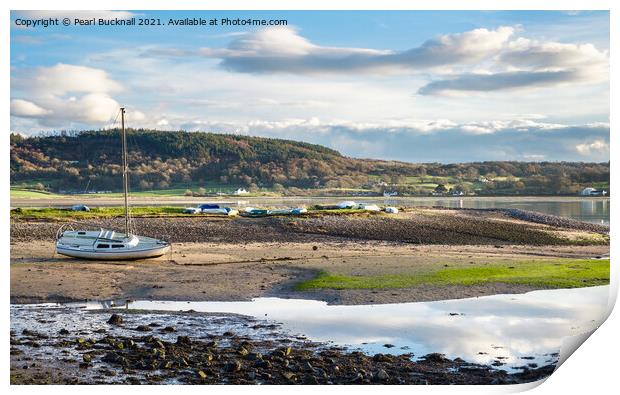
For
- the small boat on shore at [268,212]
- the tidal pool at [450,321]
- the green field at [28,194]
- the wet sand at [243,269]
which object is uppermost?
the green field at [28,194]

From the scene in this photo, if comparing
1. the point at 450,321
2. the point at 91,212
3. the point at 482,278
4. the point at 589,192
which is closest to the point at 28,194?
the point at 91,212

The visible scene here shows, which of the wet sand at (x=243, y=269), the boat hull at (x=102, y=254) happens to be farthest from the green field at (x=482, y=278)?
the boat hull at (x=102, y=254)

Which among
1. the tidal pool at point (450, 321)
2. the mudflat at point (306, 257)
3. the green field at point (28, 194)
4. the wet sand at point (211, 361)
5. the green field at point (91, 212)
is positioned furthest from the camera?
the green field at point (91, 212)

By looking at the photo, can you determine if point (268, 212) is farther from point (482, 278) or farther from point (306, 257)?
point (482, 278)

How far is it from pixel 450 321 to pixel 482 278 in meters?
5.26

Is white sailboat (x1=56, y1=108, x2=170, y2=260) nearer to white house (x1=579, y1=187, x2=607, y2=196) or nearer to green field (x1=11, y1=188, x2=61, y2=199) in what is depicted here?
green field (x1=11, y1=188, x2=61, y2=199)

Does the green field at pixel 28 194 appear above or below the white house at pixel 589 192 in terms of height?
above

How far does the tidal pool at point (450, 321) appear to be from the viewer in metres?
12.4

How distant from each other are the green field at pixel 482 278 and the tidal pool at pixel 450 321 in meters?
1.19

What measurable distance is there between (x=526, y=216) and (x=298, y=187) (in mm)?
13785

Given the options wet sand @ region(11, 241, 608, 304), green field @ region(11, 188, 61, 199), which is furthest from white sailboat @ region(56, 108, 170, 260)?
green field @ region(11, 188, 61, 199)

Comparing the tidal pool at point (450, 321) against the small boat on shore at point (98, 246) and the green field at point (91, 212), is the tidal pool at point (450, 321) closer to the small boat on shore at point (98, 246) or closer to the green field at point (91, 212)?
the small boat on shore at point (98, 246)

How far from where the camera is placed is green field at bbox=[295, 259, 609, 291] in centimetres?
1838
